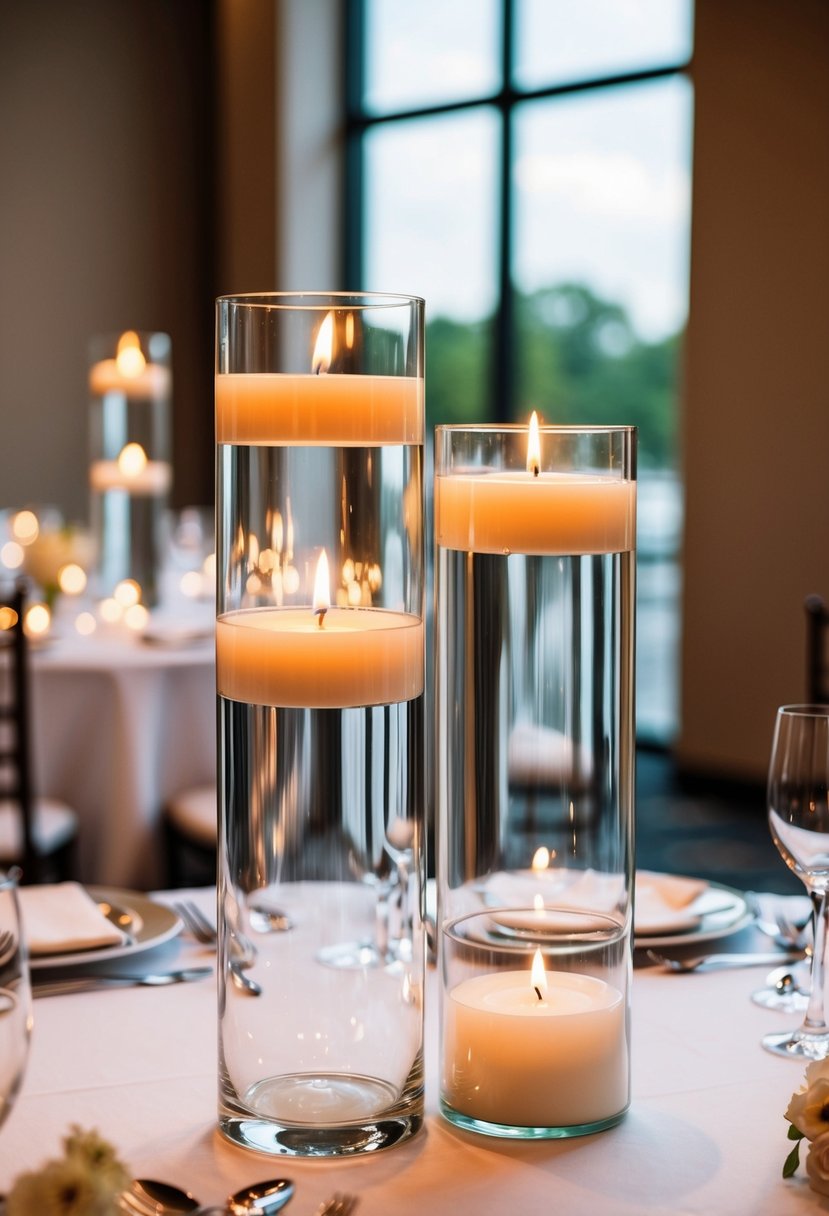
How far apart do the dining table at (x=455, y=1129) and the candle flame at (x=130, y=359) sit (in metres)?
2.71

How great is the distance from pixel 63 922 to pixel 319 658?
490 millimetres

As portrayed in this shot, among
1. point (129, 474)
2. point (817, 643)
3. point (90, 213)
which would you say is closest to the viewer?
point (817, 643)

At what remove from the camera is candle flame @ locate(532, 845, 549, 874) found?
879 millimetres

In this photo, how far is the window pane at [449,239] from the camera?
6418mm

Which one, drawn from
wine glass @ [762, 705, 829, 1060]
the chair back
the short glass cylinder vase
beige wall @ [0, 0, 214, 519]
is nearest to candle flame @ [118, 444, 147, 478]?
the short glass cylinder vase

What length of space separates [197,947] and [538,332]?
17.5 ft

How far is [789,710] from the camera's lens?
106 centimetres

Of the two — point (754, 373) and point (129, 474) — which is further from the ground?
point (754, 373)

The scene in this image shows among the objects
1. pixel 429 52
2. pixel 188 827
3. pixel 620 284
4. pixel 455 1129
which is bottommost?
pixel 188 827

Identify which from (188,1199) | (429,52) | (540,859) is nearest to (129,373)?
(540,859)

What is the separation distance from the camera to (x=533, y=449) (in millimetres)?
875

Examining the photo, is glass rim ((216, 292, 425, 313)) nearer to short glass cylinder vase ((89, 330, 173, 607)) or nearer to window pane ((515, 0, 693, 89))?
short glass cylinder vase ((89, 330, 173, 607))

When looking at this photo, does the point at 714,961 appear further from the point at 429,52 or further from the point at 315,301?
the point at 429,52

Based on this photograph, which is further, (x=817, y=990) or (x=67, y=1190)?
(x=817, y=990)
